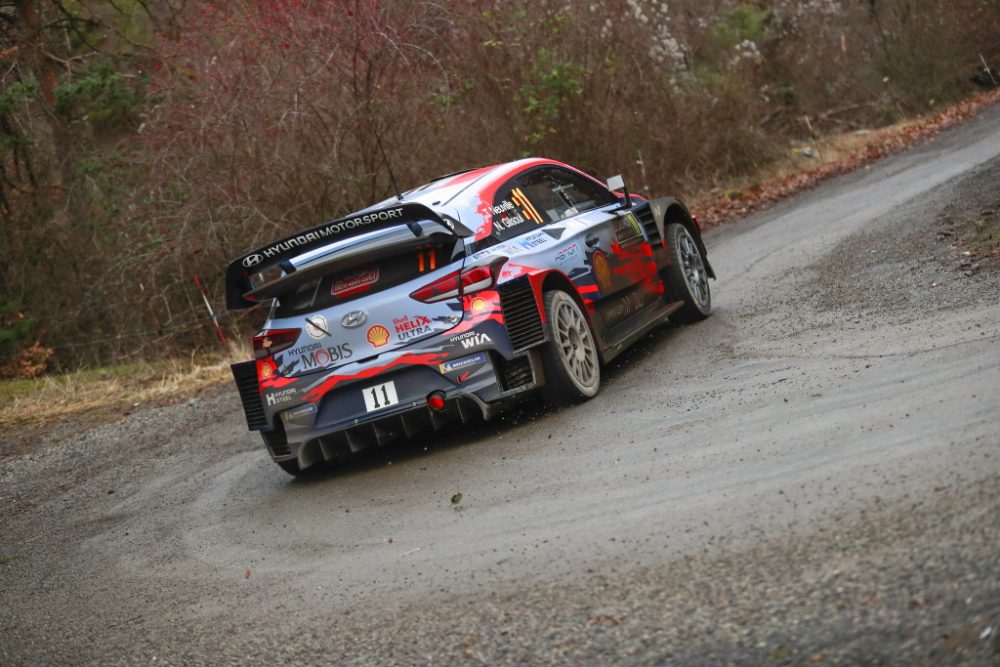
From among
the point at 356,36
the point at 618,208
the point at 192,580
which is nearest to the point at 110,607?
the point at 192,580

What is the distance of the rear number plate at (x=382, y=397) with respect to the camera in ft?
26.2

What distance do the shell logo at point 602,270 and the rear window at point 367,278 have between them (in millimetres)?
1356

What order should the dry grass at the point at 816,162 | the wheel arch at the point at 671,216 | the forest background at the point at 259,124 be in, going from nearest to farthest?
the wheel arch at the point at 671,216, the forest background at the point at 259,124, the dry grass at the point at 816,162

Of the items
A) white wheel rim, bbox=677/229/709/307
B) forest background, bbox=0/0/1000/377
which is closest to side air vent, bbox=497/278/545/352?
white wheel rim, bbox=677/229/709/307

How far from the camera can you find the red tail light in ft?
27.2

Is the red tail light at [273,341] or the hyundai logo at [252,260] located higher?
the hyundai logo at [252,260]

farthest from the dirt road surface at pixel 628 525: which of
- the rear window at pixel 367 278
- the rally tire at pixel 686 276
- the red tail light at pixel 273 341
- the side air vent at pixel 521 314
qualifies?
the rear window at pixel 367 278

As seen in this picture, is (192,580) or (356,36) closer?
(192,580)

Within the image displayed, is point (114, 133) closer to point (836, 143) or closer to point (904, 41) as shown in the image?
point (836, 143)

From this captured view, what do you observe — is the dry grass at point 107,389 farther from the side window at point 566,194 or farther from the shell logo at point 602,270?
the shell logo at point 602,270

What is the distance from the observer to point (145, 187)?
1853cm

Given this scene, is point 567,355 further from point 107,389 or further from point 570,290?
point 107,389

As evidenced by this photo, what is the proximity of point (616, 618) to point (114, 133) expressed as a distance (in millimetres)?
19718

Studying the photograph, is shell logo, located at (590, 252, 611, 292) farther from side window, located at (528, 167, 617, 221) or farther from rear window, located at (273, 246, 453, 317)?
rear window, located at (273, 246, 453, 317)
